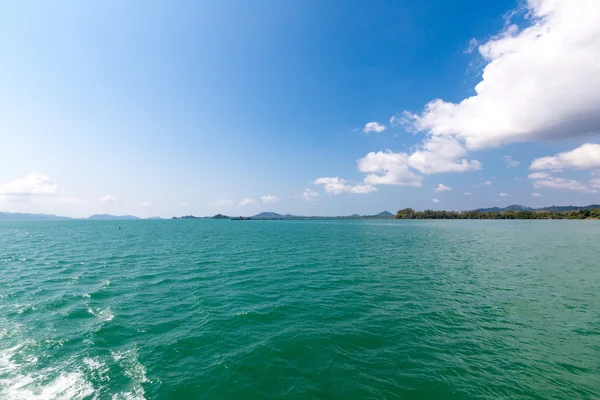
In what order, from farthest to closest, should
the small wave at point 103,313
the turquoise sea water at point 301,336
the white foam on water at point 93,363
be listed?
the small wave at point 103,313
the white foam on water at point 93,363
the turquoise sea water at point 301,336

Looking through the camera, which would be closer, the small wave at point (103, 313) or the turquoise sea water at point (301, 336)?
the turquoise sea water at point (301, 336)

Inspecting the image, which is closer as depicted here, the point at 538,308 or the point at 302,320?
the point at 302,320

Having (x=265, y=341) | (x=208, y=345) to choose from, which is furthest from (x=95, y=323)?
(x=265, y=341)

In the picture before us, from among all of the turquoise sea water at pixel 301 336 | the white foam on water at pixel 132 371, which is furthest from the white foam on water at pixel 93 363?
the white foam on water at pixel 132 371

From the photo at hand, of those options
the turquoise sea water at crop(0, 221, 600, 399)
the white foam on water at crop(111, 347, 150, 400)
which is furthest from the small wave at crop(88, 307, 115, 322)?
the white foam on water at crop(111, 347, 150, 400)

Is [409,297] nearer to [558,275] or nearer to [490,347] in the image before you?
[490,347]

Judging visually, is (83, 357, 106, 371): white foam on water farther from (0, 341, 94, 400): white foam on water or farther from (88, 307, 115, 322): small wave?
(88, 307, 115, 322): small wave

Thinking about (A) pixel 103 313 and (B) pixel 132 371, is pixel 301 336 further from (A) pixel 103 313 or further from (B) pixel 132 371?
(A) pixel 103 313

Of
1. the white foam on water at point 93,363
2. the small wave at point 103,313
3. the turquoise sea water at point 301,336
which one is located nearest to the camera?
the turquoise sea water at point 301,336

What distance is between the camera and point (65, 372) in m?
13.0

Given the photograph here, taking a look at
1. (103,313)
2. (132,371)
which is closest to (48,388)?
(132,371)

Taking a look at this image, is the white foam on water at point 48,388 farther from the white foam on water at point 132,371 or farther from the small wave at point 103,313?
the small wave at point 103,313

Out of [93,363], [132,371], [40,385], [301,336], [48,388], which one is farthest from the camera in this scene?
[301,336]

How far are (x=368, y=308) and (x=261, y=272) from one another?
1796cm
